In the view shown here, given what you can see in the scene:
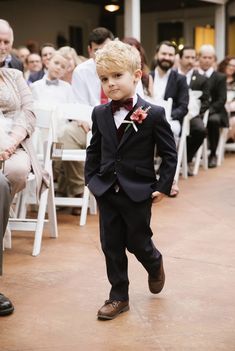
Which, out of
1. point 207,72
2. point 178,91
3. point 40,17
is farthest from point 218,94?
point 40,17

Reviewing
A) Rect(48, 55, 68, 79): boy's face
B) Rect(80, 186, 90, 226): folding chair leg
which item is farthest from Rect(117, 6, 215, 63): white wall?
Rect(80, 186, 90, 226): folding chair leg

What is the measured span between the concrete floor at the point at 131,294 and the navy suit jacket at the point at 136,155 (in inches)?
27.7

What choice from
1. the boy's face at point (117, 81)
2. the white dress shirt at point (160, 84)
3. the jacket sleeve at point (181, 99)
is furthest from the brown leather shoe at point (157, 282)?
the white dress shirt at point (160, 84)

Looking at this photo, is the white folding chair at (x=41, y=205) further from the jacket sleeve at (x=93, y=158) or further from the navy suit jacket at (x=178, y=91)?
the navy suit jacket at (x=178, y=91)

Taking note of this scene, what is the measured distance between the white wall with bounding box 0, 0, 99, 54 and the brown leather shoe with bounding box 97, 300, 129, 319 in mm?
13802

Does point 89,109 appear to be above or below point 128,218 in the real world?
above

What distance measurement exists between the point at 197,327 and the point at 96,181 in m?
0.95

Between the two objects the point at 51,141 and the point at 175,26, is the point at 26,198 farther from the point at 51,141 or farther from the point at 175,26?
the point at 175,26

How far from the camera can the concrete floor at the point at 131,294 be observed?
3572 mm

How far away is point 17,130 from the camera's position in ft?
16.7

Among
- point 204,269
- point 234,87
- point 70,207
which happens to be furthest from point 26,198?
point 234,87

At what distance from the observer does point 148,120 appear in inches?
148

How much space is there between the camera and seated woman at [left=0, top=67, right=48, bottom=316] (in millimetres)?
4934

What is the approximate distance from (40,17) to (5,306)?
1415cm
